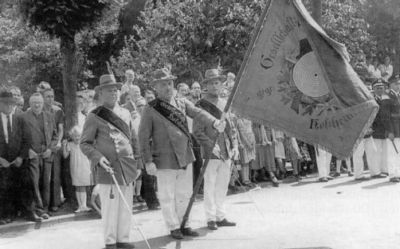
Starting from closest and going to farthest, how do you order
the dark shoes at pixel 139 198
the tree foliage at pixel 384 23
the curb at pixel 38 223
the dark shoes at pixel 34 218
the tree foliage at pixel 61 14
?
1. the curb at pixel 38 223
2. the dark shoes at pixel 34 218
3. the tree foliage at pixel 61 14
4. the dark shoes at pixel 139 198
5. the tree foliage at pixel 384 23

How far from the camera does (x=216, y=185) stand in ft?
29.6

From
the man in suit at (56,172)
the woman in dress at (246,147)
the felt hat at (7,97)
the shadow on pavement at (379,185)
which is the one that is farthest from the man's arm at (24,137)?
the shadow on pavement at (379,185)

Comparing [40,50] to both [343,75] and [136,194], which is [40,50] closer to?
[136,194]

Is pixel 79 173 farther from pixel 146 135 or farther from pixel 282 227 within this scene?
pixel 282 227

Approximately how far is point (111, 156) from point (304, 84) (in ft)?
8.43

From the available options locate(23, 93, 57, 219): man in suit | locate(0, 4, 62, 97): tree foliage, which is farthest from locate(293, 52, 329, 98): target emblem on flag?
locate(0, 4, 62, 97): tree foliage

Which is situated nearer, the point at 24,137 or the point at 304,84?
the point at 304,84

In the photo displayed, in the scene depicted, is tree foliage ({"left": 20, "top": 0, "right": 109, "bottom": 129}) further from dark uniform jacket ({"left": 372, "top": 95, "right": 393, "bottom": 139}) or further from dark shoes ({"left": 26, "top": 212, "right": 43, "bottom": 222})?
dark uniform jacket ({"left": 372, "top": 95, "right": 393, "bottom": 139})

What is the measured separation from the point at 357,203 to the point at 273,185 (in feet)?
9.80

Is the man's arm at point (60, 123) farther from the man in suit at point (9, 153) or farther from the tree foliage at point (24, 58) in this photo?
the tree foliage at point (24, 58)

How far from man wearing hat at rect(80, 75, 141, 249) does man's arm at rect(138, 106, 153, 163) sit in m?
0.27

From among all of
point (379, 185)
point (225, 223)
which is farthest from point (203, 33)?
point (225, 223)

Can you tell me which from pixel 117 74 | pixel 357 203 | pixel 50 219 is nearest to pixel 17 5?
pixel 50 219

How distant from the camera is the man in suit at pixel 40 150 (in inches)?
392
